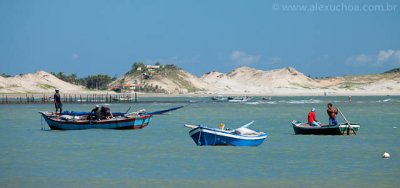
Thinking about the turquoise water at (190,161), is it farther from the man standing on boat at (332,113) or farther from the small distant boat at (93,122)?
the small distant boat at (93,122)

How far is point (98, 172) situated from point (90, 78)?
155038 millimetres

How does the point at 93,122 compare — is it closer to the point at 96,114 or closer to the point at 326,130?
the point at 96,114

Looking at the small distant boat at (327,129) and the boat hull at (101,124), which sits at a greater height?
the boat hull at (101,124)

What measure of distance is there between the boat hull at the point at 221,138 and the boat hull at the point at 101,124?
11992 mm

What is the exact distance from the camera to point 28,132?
46500mm

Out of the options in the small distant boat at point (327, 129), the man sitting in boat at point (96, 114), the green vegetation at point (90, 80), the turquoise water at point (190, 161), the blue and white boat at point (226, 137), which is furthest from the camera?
the green vegetation at point (90, 80)

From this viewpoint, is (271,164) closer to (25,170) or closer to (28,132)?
(25,170)

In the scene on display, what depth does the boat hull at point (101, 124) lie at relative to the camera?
44.1 metres

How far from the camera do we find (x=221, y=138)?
32375 mm

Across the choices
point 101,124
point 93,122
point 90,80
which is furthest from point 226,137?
point 90,80

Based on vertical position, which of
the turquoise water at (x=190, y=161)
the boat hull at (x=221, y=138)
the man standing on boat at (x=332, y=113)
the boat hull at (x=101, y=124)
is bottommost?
the turquoise water at (x=190, y=161)

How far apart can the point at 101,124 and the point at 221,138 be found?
13290 mm

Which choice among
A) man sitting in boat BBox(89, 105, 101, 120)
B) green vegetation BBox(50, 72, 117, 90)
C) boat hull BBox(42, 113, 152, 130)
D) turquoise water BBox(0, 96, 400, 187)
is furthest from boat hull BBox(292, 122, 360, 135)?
green vegetation BBox(50, 72, 117, 90)

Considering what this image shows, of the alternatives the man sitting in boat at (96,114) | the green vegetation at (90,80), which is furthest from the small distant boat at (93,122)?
the green vegetation at (90,80)
